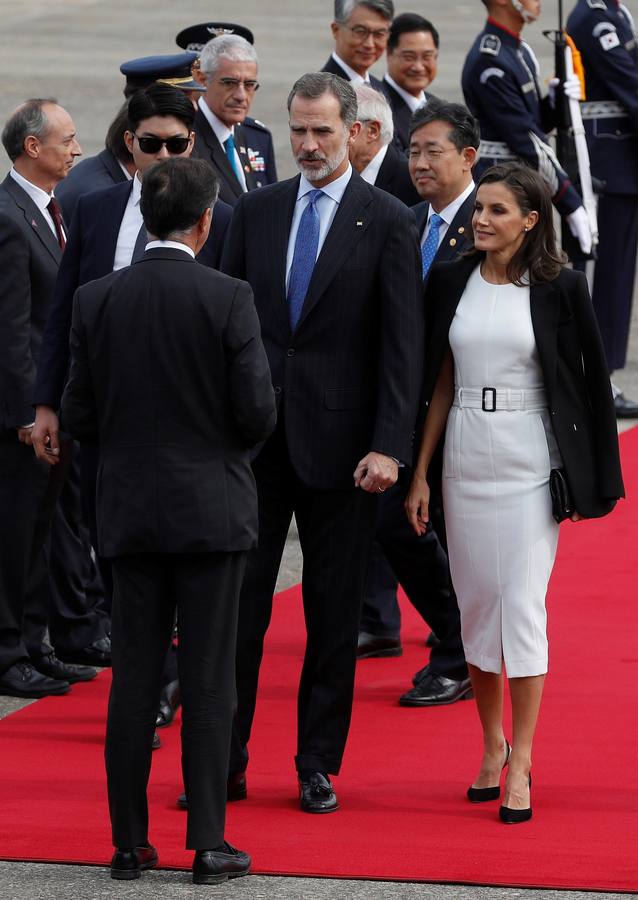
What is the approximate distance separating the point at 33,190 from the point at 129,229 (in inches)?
20.5

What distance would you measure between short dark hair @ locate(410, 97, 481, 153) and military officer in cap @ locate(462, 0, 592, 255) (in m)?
2.93

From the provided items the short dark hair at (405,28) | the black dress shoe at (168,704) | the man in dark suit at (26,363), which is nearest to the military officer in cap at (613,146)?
the short dark hair at (405,28)

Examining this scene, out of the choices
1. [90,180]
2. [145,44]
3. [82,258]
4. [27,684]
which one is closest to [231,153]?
[90,180]

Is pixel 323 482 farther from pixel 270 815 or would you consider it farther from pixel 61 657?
pixel 61 657

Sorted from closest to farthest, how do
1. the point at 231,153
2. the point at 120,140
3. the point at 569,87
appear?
1. the point at 120,140
2. the point at 231,153
3. the point at 569,87

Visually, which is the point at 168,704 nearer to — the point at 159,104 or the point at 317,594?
the point at 317,594

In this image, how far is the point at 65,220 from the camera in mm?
5820

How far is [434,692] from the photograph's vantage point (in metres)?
5.21

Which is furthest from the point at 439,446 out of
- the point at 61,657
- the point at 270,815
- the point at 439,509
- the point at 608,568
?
the point at 608,568

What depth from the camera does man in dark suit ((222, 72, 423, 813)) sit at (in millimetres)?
4312

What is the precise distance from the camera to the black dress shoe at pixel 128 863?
388 centimetres

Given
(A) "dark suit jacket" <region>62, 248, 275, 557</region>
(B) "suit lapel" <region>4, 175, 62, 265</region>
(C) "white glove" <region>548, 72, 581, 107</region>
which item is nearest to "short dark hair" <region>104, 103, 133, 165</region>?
(B) "suit lapel" <region>4, 175, 62, 265</region>

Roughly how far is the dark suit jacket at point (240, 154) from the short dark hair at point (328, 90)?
188 cm

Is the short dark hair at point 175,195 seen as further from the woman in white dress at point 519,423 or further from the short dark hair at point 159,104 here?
the short dark hair at point 159,104
